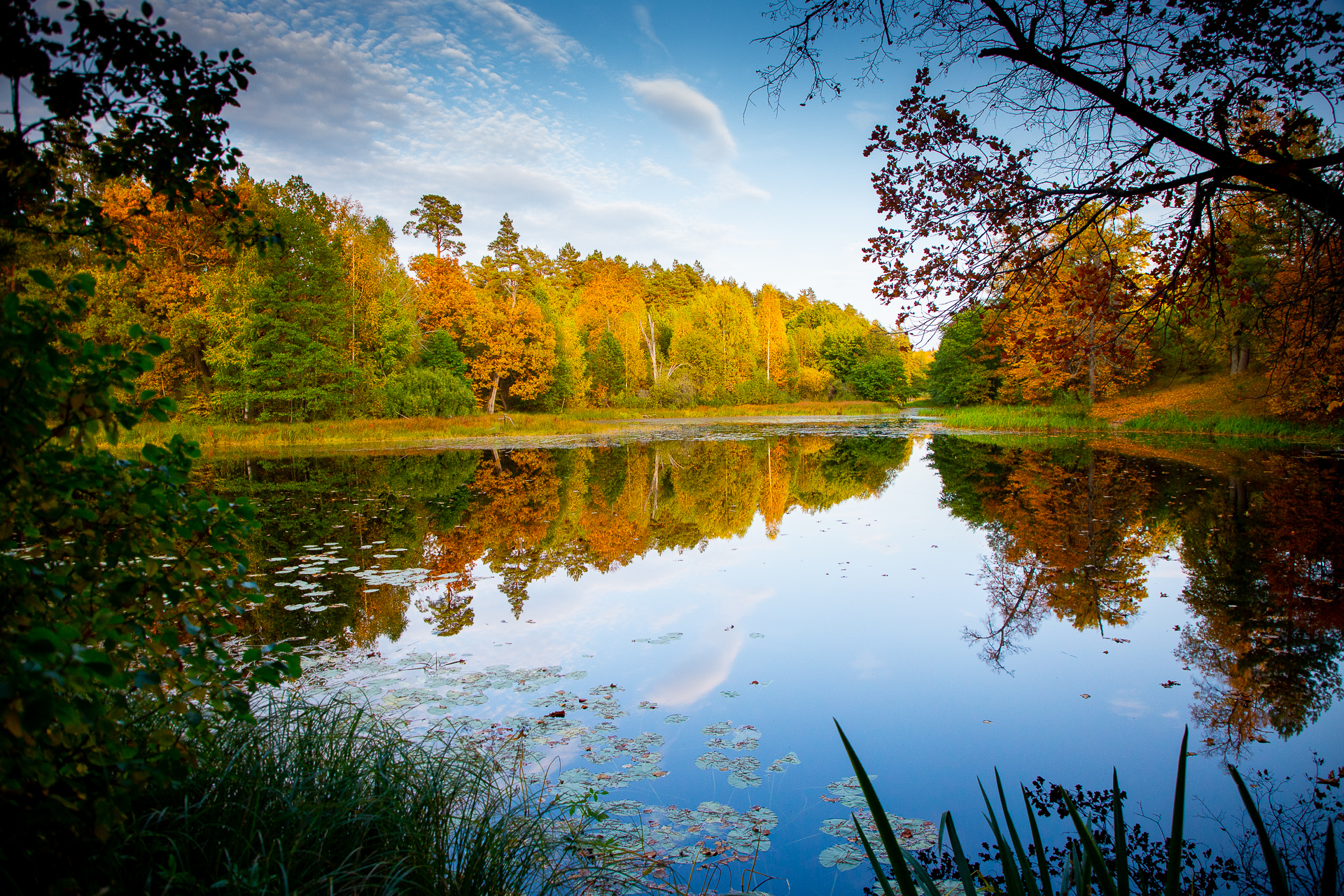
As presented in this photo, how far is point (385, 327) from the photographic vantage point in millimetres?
28469

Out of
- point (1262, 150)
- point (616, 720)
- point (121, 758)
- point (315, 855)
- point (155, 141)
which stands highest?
point (1262, 150)

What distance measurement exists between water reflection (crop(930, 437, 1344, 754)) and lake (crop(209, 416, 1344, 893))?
0.04 meters

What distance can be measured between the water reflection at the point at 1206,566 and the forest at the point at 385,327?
327cm

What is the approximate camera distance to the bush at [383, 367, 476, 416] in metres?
27.5

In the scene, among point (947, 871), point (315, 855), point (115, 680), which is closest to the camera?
point (115, 680)

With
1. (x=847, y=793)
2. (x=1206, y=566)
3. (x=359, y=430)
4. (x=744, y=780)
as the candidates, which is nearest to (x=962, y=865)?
(x=847, y=793)

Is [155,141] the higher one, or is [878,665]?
[155,141]

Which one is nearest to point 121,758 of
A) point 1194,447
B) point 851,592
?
point 851,592

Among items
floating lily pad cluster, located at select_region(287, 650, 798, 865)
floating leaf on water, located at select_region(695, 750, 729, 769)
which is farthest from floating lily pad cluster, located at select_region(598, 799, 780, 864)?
floating leaf on water, located at select_region(695, 750, 729, 769)

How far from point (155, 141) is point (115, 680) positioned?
2119 millimetres

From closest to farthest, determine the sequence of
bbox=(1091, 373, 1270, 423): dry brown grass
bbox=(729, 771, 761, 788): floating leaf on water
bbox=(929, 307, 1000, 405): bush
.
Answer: bbox=(729, 771, 761, 788): floating leaf on water < bbox=(1091, 373, 1270, 423): dry brown grass < bbox=(929, 307, 1000, 405): bush

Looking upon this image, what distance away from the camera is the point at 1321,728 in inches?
158

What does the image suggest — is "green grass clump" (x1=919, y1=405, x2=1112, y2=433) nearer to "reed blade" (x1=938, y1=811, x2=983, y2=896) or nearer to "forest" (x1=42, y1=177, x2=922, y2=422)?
"forest" (x1=42, y1=177, x2=922, y2=422)

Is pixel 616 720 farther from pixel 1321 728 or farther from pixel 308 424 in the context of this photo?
pixel 308 424
